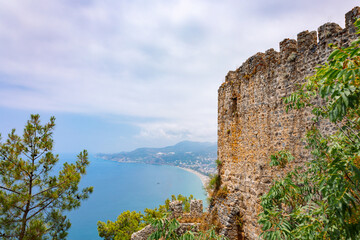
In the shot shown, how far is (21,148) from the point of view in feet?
26.8

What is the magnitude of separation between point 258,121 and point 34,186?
9.74 meters

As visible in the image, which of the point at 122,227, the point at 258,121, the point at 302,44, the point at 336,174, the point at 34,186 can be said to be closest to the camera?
Answer: the point at 336,174

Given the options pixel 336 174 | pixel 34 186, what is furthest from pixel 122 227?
pixel 336 174

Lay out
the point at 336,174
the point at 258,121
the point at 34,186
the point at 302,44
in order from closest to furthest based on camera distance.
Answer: the point at 336,174, the point at 302,44, the point at 258,121, the point at 34,186

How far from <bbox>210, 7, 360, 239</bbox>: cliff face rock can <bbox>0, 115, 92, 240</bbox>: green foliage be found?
6627 millimetres

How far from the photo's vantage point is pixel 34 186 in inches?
342

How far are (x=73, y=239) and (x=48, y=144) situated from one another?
2096 inches

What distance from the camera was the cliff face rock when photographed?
5.28 metres

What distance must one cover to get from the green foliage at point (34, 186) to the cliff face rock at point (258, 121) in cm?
663

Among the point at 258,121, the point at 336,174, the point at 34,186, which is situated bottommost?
the point at 34,186

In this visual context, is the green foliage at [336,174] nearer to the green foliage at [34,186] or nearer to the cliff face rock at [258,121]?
the cliff face rock at [258,121]

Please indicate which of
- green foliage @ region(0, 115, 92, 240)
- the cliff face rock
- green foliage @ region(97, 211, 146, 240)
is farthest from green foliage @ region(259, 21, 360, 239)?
green foliage @ region(97, 211, 146, 240)

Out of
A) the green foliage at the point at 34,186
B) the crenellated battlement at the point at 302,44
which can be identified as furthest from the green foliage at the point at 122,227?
the crenellated battlement at the point at 302,44

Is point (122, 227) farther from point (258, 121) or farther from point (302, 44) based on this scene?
point (302, 44)
